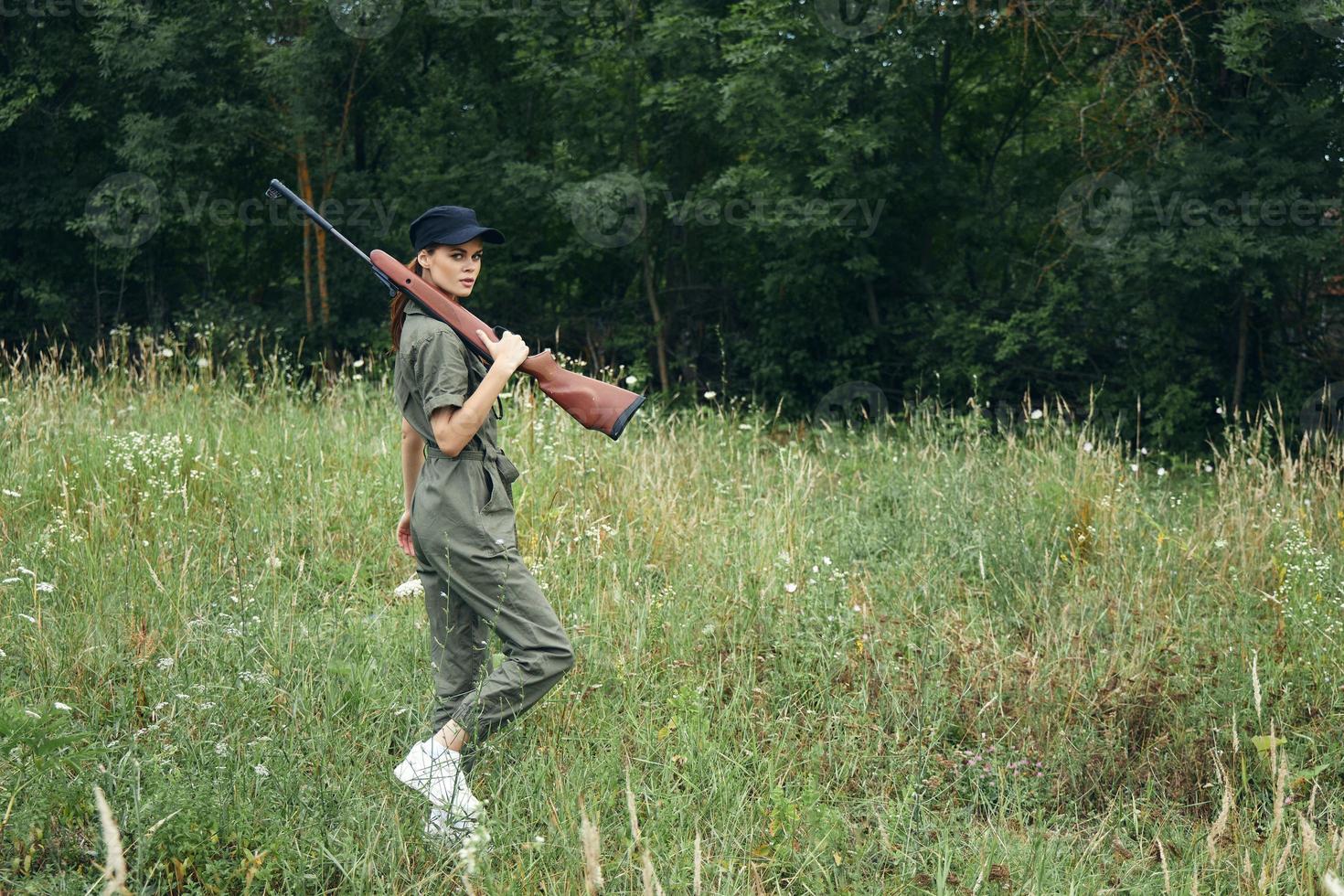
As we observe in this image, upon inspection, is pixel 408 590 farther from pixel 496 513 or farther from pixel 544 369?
pixel 544 369

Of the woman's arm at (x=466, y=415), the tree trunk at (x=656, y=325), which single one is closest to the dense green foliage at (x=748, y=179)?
the tree trunk at (x=656, y=325)

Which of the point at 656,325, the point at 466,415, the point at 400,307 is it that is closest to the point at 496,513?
the point at 466,415

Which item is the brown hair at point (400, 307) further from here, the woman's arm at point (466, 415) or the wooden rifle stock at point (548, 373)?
the woman's arm at point (466, 415)

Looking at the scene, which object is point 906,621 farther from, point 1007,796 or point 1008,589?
point 1007,796

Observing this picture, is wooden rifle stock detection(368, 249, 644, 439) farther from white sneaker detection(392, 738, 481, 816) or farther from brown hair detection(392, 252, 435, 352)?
white sneaker detection(392, 738, 481, 816)

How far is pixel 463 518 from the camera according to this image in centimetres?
331

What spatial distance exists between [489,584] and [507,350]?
682 mm

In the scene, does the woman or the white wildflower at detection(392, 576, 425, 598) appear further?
the white wildflower at detection(392, 576, 425, 598)

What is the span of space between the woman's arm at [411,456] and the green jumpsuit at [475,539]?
13cm

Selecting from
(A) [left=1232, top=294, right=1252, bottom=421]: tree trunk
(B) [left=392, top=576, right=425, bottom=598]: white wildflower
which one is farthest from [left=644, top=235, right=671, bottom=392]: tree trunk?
(B) [left=392, top=576, right=425, bottom=598]: white wildflower

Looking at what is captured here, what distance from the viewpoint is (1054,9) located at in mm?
11297

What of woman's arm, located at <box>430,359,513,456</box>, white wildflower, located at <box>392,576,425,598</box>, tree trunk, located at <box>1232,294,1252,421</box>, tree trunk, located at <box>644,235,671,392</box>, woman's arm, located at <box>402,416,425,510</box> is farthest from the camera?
tree trunk, located at <box>644,235,671,392</box>

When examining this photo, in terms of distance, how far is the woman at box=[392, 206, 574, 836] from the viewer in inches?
128

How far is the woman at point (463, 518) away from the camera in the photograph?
3246 millimetres
